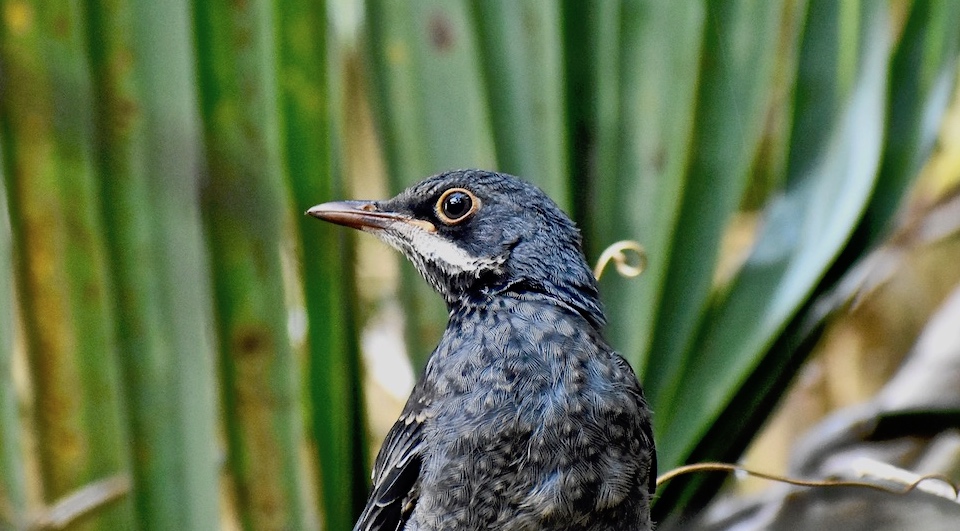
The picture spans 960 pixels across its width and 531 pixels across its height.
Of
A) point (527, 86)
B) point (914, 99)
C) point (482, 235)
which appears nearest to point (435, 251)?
point (482, 235)

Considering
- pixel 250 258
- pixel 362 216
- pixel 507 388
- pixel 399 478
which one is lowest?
pixel 399 478

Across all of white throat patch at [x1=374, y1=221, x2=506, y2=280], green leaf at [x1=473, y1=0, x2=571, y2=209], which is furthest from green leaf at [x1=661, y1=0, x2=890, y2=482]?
white throat patch at [x1=374, y1=221, x2=506, y2=280]

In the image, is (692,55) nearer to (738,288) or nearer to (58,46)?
(738,288)

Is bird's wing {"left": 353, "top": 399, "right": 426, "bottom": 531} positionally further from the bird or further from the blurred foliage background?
the blurred foliage background

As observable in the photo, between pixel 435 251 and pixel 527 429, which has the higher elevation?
pixel 435 251

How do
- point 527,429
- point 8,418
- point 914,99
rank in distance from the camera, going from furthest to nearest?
1. point 914,99
2. point 8,418
3. point 527,429

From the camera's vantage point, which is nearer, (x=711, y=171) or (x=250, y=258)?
(x=250, y=258)

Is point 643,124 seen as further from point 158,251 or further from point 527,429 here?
point 158,251

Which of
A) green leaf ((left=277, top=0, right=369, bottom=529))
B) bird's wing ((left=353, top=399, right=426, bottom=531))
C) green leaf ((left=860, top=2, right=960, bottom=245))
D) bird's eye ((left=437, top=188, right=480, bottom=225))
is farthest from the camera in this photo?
green leaf ((left=860, top=2, right=960, bottom=245))
